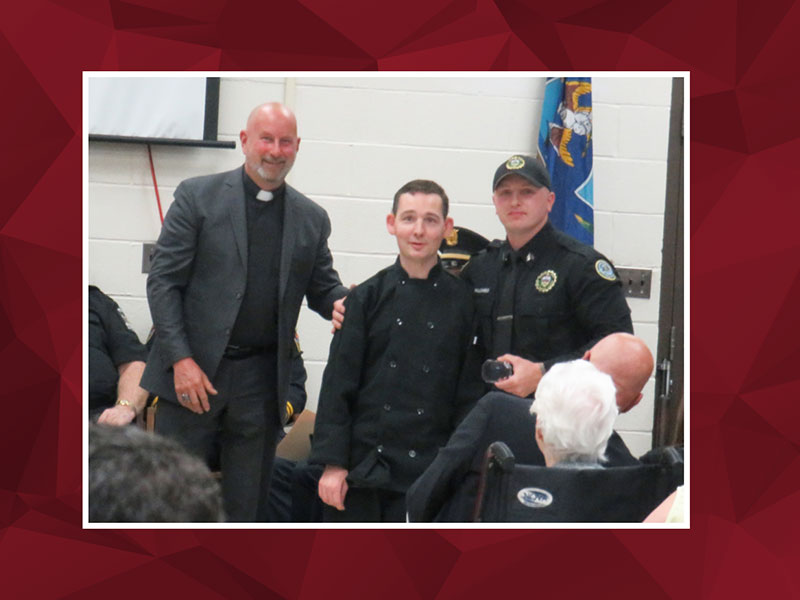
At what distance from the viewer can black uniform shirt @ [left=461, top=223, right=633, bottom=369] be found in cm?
221

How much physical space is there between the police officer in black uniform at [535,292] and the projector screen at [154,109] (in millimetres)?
710

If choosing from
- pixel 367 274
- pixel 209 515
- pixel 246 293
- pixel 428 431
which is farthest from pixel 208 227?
pixel 209 515

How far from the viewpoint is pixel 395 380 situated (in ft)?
7.27

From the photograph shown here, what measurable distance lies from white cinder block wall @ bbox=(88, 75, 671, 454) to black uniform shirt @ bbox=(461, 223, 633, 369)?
13 centimetres

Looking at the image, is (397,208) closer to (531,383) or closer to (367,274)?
(367,274)

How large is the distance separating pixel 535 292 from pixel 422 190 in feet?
1.09

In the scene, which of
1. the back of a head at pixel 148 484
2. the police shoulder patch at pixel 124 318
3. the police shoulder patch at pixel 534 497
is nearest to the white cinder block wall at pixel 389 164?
the police shoulder patch at pixel 124 318

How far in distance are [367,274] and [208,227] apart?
14.1 inches

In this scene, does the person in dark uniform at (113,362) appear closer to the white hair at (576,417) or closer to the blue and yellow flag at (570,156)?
the white hair at (576,417)

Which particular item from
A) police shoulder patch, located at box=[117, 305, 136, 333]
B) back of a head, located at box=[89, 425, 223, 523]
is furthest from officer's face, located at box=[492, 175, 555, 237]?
back of a head, located at box=[89, 425, 223, 523]

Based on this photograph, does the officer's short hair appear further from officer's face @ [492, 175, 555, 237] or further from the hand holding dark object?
the hand holding dark object

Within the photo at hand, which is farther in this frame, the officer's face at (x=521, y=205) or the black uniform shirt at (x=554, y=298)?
the officer's face at (x=521, y=205)

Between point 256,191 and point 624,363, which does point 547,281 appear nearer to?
point 624,363

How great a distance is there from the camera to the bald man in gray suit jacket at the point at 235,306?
2225 mm
